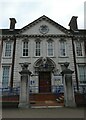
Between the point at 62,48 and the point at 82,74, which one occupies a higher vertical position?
the point at 62,48

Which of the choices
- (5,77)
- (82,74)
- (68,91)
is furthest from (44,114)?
(82,74)

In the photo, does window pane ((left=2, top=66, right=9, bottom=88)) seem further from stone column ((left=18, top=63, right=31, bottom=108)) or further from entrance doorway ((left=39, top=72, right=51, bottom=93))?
stone column ((left=18, top=63, right=31, bottom=108))

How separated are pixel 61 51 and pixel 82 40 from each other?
3303mm

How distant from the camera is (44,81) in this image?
21.2 m

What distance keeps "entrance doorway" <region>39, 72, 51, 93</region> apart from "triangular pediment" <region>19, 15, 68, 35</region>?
557 cm

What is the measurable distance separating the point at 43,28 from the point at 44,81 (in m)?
7.20

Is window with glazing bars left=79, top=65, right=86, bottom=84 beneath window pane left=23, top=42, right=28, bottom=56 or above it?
beneath

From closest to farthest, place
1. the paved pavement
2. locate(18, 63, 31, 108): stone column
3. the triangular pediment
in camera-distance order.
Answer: the paved pavement
locate(18, 63, 31, 108): stone column
the triangular pediment

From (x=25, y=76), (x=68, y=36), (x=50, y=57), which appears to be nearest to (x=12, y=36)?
(x=50, y=57)

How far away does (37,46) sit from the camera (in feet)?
75.0

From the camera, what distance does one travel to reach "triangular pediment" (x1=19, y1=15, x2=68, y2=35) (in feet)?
76.2

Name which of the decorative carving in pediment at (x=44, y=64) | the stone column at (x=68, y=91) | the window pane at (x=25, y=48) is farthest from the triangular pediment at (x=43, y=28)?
the stone column at (x=68, y=91)

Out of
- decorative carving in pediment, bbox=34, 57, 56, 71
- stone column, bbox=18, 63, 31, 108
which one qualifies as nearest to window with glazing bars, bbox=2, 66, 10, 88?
decorative carving in pediment, bbox=34, 57, 56, 71

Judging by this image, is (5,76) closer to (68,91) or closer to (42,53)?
(42,53)
